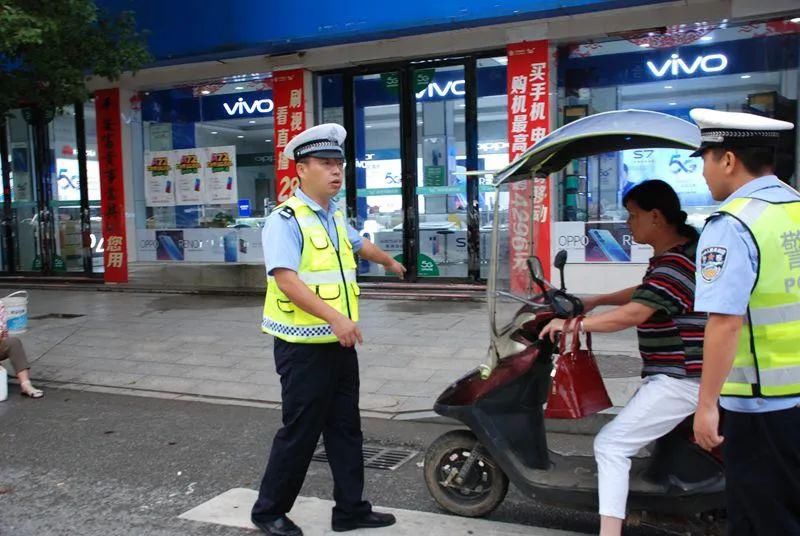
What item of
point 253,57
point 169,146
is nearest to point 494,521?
point 253,57

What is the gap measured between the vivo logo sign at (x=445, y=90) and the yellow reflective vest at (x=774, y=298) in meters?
8.79

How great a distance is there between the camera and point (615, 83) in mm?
9852

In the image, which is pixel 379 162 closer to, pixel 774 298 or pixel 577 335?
pixel 577 335

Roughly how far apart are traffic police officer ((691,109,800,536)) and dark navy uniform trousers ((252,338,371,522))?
1729mm

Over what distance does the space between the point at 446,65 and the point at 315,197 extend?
7796 millimetres

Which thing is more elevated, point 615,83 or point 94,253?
point 615,83

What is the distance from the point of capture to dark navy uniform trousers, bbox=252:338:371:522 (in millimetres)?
3299

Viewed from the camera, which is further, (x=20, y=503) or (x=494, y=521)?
(x=20, y=503)

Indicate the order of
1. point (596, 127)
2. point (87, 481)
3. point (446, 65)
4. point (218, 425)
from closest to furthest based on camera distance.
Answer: point (596, 127) → point (87, 481) → point (218, 425) → point (446, 65)

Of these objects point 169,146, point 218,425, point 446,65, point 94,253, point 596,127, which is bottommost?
point 218,425

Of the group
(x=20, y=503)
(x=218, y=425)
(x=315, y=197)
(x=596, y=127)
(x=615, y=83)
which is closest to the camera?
(x=596, y=127)

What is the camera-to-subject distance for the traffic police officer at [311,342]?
10.7 ft

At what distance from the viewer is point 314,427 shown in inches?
131

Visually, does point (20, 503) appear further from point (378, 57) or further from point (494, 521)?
point (378, 57)
